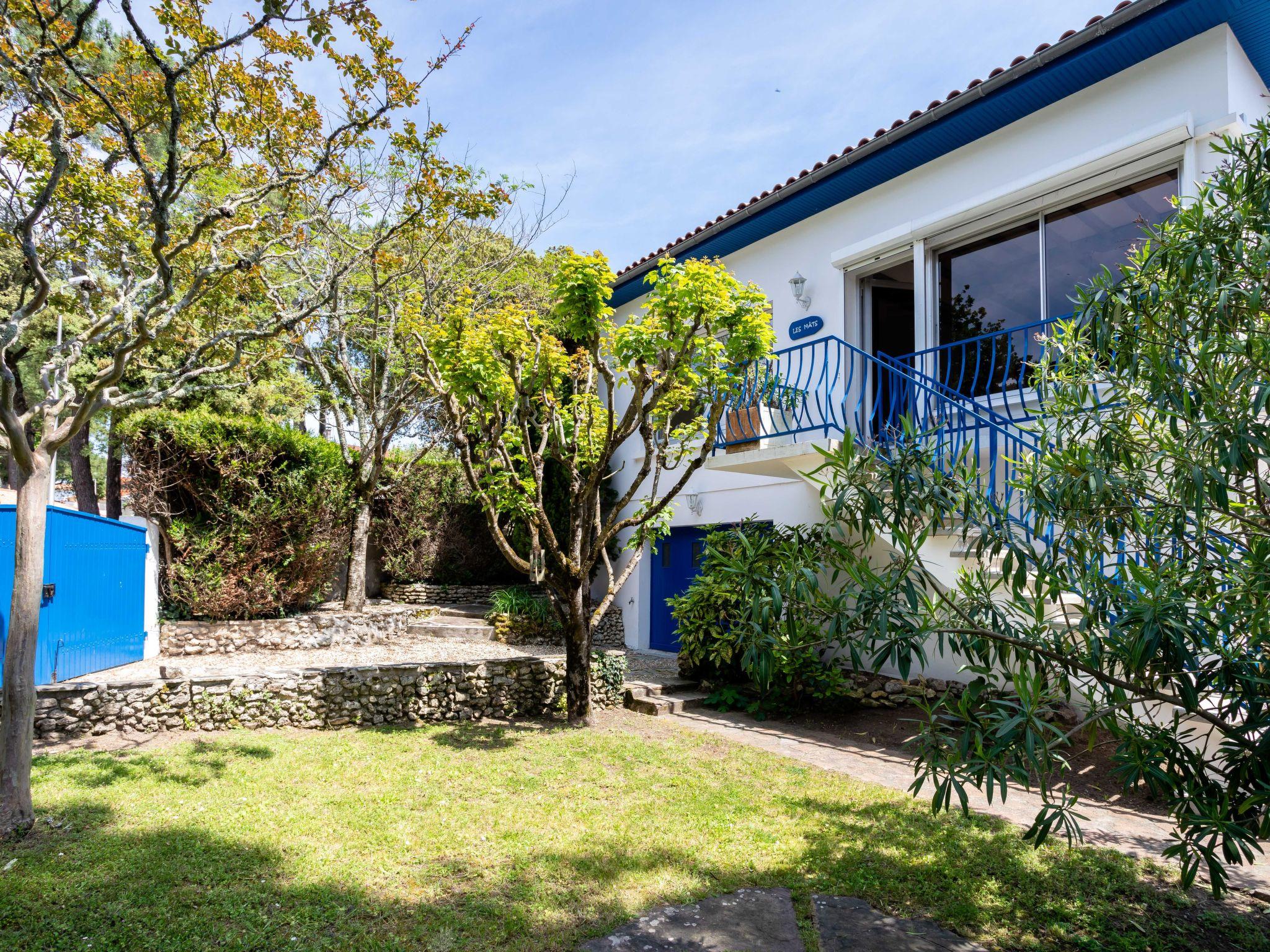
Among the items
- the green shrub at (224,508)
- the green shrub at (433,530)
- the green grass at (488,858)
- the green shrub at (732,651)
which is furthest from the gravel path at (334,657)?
the green shrub at (433,530)

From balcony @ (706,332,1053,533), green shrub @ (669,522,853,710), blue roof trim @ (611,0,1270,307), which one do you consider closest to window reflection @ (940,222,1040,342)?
balcony @ (706,332,1053,533)

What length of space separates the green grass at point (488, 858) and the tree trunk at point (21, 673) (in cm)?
23

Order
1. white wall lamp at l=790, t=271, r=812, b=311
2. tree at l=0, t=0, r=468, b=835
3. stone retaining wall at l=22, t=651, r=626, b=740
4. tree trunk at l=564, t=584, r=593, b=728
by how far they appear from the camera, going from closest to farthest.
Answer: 1. tree at l=0, t=0, r=468, b=835
2. stone retaining wall at l=22, t=651, r=626, b=740
3. tree trunk at l=564, t=584, r=593, b=728
4. white wall lamp at l=790, t=271, r=812, b=311

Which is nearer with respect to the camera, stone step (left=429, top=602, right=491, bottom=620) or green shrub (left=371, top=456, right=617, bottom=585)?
stone step (left=429, top=602, right=491, bottom=620)

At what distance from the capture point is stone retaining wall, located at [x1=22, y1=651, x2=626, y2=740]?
23.3ft

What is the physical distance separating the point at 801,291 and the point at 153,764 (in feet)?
28.1

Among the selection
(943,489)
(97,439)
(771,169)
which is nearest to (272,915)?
(943,489)

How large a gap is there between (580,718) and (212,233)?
584 cm

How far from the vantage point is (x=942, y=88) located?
25.4 feet

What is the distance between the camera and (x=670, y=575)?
1201 centimetres

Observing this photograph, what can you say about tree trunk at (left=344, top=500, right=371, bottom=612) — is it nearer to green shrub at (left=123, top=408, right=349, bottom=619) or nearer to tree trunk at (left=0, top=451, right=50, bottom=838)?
green shrub at (left=123, top=408, right=349, bottom=619)

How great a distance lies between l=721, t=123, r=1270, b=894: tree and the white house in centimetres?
249

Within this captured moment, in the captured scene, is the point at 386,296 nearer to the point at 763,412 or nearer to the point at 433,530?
the point at 433,530

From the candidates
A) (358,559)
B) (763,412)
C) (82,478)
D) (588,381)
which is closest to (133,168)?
(588,381)
